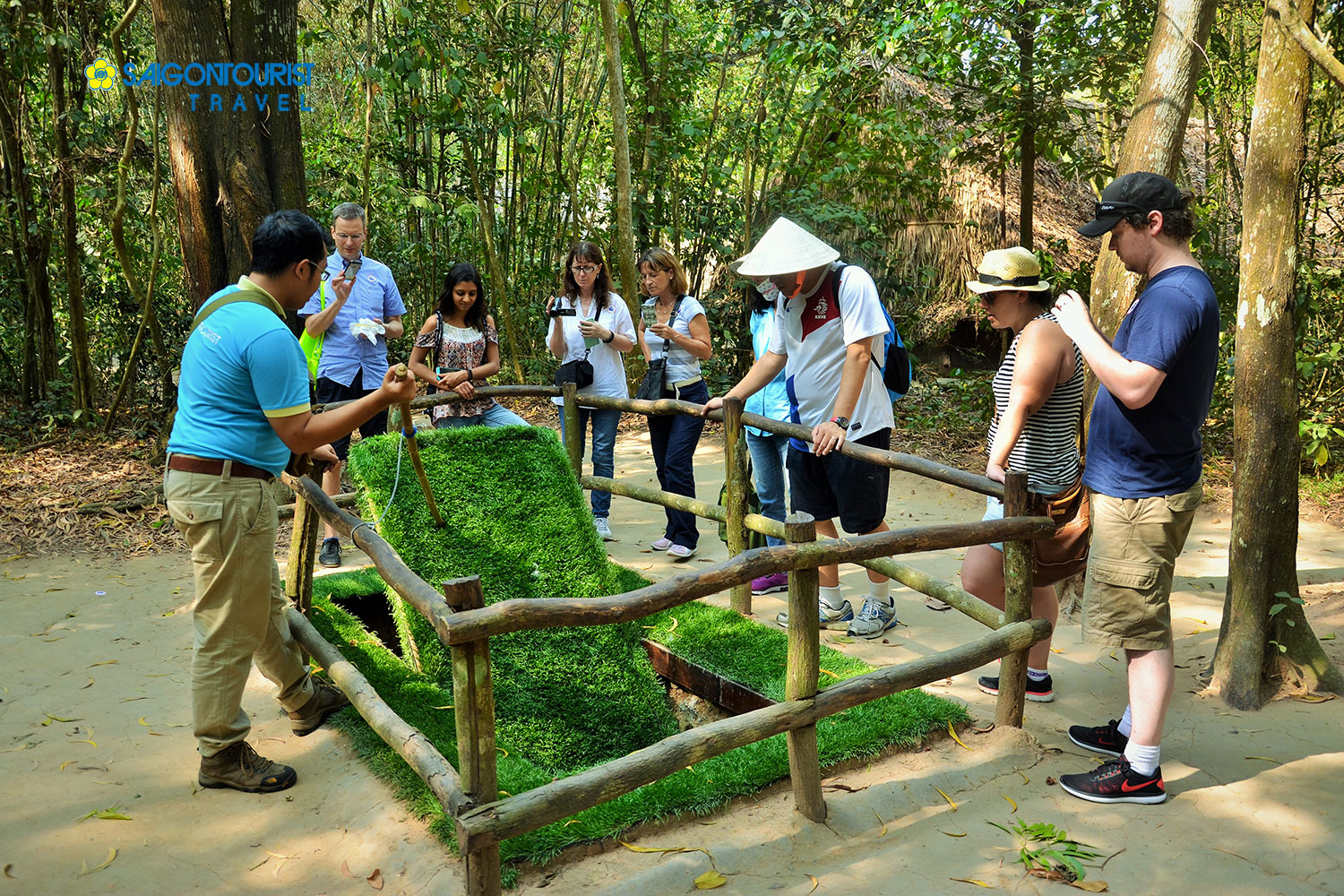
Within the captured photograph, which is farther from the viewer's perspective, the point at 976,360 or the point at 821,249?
the point at 976,360

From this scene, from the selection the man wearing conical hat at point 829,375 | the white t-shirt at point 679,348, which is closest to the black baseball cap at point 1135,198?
the man wearing conical hat at point 829,375

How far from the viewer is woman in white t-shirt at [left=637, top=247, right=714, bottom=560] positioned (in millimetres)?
5258

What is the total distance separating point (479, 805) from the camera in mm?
2355

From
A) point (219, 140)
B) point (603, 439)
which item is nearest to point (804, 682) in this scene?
point (603, 439)

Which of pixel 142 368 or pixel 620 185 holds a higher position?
pixel 620 185

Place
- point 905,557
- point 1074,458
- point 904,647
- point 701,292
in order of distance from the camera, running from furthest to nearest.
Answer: point 701,292
point 905,557
point 904,647
point 1074,458

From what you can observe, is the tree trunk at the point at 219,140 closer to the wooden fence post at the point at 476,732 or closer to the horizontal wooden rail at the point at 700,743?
the wooden fence post at the point at 476,732

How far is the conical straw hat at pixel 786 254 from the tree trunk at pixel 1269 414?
5.03 ft

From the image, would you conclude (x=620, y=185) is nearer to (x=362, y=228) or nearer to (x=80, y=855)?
(x=362, y=228)

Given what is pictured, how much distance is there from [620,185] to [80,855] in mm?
5728

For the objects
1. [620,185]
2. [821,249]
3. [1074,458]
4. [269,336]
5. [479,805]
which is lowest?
[479,805]

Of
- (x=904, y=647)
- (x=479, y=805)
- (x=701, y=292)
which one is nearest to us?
(x=479, y=805)

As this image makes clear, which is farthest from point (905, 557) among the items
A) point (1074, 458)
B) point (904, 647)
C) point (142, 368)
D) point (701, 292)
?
point (142, 368)

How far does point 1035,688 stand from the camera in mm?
3660
